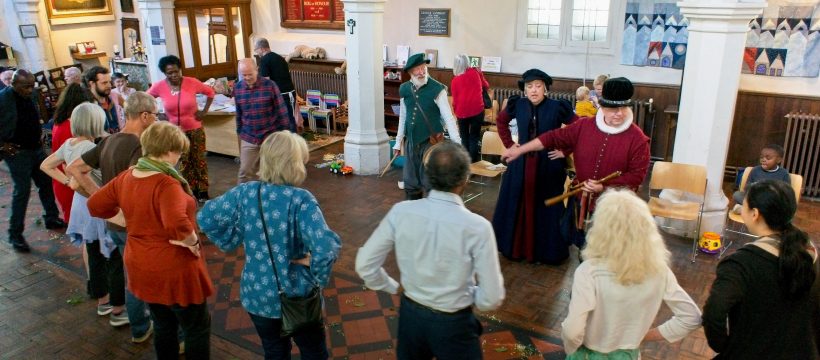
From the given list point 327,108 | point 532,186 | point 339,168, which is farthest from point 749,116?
point 327,108

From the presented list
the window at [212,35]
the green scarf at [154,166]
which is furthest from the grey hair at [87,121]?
the window at [212,35]

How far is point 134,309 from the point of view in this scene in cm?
394

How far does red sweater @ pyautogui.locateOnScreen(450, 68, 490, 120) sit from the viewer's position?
296 inches

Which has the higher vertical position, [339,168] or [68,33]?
[68,33]

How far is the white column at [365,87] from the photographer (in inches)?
291

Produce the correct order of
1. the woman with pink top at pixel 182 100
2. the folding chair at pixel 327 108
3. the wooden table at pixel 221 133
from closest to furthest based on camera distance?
the woman with pink top at pixel 182 100 < the wooden table at pixel 221 133 < the folding chair at pixel 327 108

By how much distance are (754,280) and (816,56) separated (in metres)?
5.96

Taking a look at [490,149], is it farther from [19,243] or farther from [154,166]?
[19,243]

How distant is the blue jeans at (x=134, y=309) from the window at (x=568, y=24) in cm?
651

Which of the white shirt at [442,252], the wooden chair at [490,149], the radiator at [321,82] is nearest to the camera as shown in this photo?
the white shirt at [442,252]

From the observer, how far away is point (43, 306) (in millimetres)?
4695

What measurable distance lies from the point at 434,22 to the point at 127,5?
6.53 meters

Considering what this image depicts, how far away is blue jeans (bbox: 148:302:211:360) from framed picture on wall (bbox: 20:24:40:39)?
9.98 meters

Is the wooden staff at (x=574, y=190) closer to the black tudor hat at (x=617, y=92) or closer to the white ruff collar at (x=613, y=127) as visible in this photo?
the white ruff collar at (x=613, y=127)
